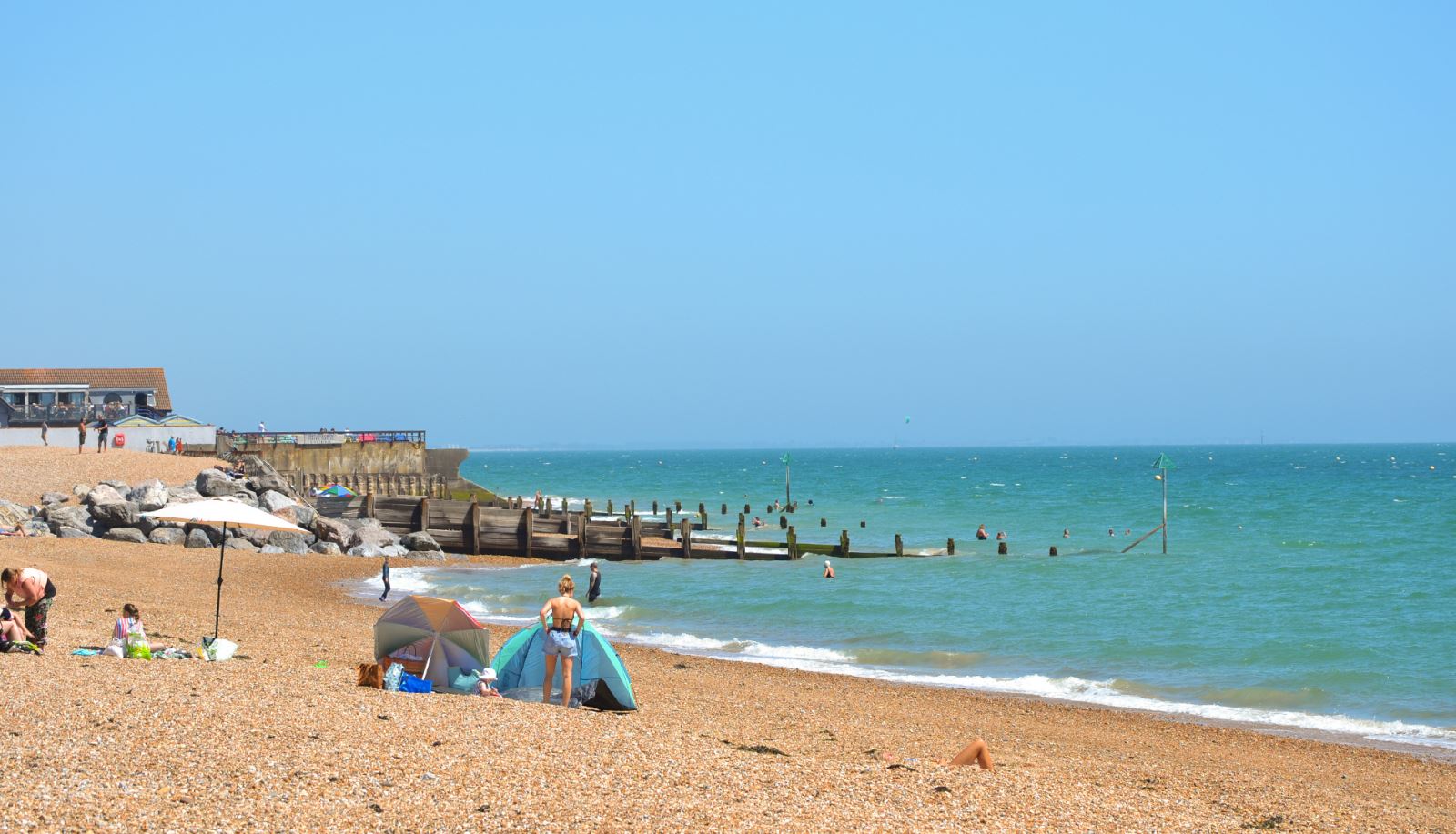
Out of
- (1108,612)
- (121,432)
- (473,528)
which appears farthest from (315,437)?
(1108,612)

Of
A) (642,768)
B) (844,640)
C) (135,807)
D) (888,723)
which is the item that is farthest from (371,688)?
(844,640)

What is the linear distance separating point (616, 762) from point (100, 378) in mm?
68929

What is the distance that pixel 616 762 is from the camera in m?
9.84

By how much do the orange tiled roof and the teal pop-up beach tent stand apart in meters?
A: 63.0

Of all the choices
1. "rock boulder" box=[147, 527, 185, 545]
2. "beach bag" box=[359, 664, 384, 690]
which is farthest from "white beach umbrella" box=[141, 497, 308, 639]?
"rock boulder" box=[147, 527, 185, 545]

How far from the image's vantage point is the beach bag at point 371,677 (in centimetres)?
1332

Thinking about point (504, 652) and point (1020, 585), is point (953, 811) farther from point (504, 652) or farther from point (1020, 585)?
point (1020, 585)

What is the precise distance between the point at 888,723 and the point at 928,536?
125ft

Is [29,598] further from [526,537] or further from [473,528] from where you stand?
[473,528]

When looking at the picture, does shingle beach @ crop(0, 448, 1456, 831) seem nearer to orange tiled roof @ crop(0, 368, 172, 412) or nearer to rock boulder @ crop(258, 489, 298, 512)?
rock boulder @ crop(258, 489, 298, 512)

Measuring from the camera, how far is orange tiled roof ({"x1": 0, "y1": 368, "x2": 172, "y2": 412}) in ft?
221

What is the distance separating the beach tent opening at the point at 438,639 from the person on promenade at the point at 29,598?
372cm

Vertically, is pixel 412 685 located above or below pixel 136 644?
below

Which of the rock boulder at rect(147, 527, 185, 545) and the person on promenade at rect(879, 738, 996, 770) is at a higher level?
the person on promenade at rect(879, 738, 996, 770)
